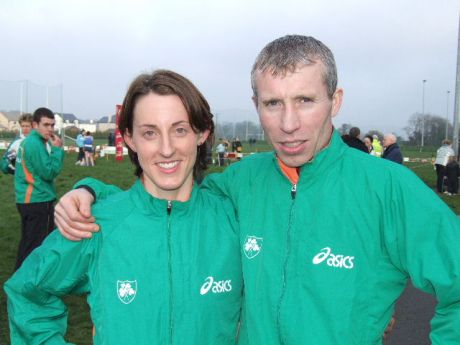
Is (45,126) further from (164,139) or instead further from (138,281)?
(138,281)

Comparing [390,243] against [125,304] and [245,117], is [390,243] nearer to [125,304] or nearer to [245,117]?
[125,304]

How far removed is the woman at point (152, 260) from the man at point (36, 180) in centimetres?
464

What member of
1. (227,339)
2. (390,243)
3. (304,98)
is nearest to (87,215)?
(227,339)

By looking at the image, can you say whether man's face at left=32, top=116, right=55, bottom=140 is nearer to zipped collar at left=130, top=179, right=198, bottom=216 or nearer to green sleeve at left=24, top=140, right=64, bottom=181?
green sleeve at left=24, top=140, right=64, bottom=181

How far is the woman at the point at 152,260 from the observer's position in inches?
79.4

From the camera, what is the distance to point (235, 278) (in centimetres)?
219

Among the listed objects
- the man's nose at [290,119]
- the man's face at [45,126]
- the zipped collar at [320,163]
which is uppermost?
the man's face at [45,126]

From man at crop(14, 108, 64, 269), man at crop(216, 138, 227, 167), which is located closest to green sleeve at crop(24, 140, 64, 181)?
man at crop(14, 108, 64, 269)

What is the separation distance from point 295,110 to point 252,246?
59 centimetres

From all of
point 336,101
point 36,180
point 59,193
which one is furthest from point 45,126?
point 59,193

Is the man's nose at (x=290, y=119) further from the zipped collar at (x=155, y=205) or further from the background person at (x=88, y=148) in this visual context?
the background person at (x=88, y=148)

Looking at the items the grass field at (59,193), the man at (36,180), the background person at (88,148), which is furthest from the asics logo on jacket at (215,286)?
the background person at (88,148)

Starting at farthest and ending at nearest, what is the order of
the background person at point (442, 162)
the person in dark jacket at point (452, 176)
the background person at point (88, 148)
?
the background person at point (88, 148) → the background person at point (442, 162) → the person in dark jacket at point (452, 176)

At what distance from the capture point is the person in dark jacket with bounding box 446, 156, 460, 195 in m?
16.9
